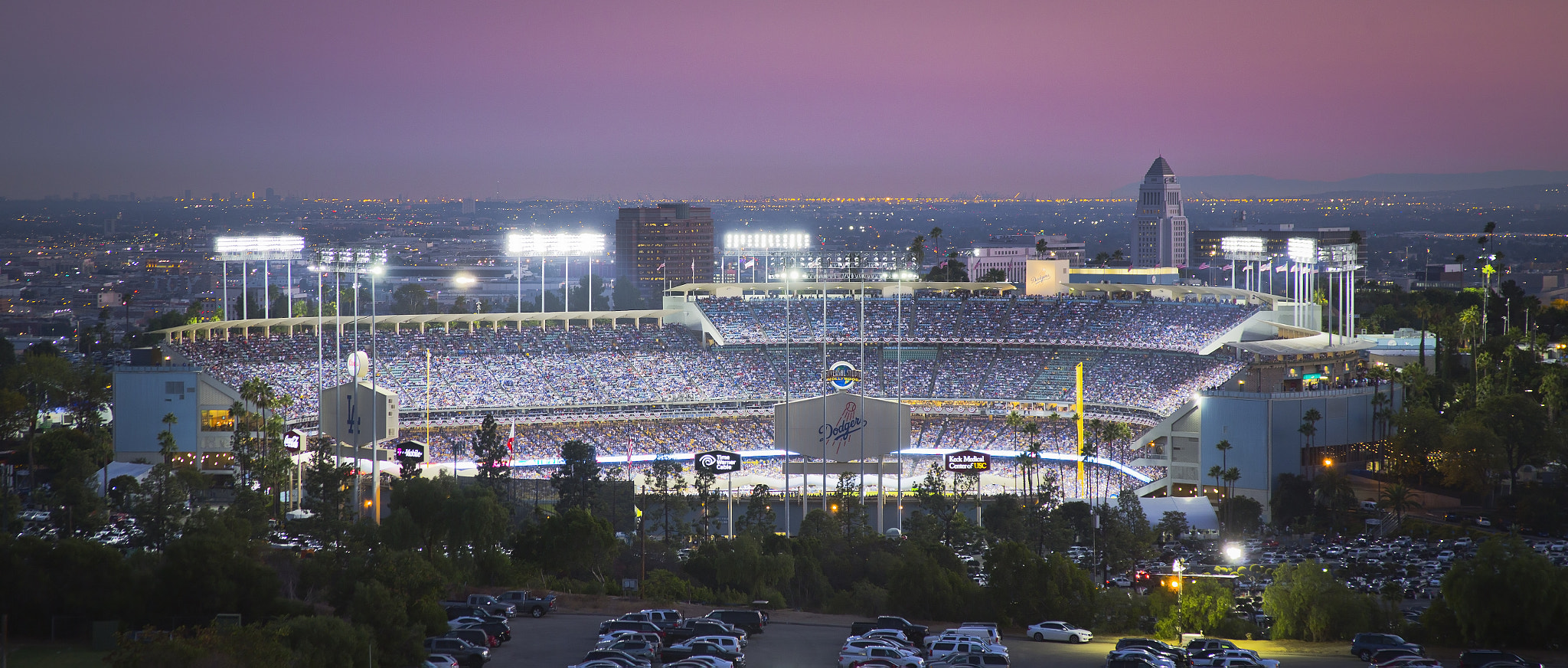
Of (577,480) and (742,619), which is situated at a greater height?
(577,480)

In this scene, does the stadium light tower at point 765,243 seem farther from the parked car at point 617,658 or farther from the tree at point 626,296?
the parked car at point 617,658

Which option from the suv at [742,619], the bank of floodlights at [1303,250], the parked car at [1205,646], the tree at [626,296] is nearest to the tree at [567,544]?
the suv at [742,619]

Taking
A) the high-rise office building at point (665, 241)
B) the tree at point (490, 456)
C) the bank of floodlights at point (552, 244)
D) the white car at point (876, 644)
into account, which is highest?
the high-rise office building at point (665, 241)

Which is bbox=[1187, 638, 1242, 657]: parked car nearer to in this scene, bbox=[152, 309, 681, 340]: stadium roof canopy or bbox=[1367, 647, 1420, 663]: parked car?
bbox=[1367, 647, 1420, 663]: parked car

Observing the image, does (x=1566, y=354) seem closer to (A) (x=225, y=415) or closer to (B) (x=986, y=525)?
(B) (x=986, y=525)

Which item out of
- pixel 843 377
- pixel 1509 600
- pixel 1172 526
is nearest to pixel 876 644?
pixel 1509 600

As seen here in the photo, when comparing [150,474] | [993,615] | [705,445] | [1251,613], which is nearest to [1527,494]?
[1251,613]

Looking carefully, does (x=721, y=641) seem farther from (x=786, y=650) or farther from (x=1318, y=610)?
(x=1318, y=610)
